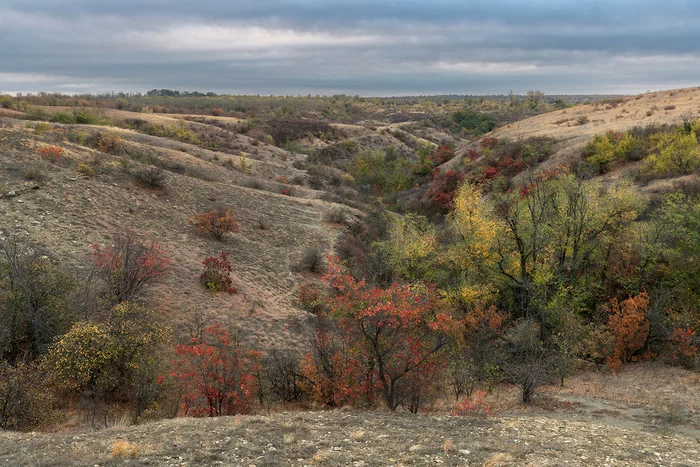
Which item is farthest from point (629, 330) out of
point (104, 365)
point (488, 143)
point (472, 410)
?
A: point (488, 143)

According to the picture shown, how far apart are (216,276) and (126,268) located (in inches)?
208

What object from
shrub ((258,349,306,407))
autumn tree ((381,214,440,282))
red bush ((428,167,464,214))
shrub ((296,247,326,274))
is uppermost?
red bush ((428,167,464,214))

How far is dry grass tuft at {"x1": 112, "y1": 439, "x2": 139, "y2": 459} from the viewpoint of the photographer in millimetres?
10336

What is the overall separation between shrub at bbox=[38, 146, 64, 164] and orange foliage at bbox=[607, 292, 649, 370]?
3626cm

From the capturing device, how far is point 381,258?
103 feet

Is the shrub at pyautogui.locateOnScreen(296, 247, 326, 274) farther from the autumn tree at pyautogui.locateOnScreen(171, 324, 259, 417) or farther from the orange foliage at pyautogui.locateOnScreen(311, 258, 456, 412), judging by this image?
the autumn tree at pyautogui.locateOnScreen(171, 324, 259, 417)

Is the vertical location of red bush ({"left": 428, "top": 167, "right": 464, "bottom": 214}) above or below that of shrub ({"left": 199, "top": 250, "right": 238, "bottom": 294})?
above

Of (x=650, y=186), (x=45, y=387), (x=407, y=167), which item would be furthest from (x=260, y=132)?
(x=45, y=387)

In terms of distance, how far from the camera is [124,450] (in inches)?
409

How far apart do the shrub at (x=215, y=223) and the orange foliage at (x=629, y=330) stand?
23.7 m

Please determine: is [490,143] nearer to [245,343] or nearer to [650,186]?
[650,186]

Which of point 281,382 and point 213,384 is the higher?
point 213,384

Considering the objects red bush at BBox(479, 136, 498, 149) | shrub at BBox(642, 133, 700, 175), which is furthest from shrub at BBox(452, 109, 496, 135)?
shrub at BBox(642, 133, 700, 175)

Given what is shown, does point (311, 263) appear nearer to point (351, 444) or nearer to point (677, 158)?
point (351, 444)
